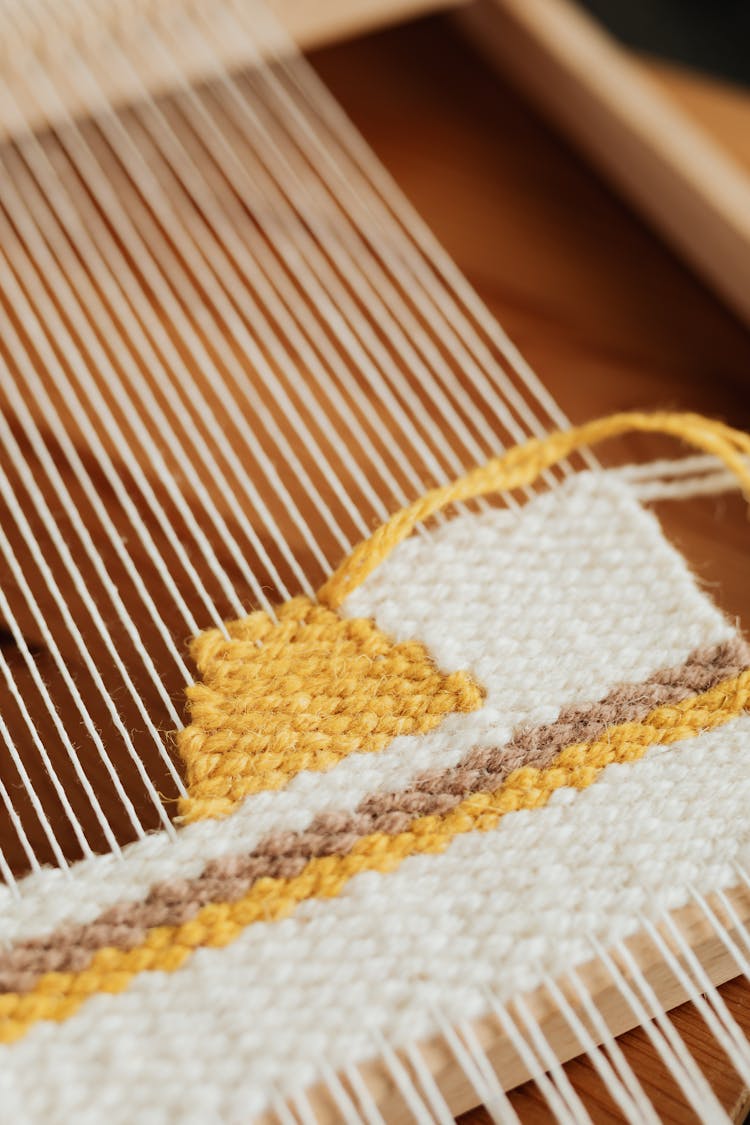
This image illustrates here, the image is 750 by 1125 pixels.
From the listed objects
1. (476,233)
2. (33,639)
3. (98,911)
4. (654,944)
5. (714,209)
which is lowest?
(654,944)

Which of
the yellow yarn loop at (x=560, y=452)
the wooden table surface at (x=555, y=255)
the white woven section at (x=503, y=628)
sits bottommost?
the white woven section at (x=503, y=628)

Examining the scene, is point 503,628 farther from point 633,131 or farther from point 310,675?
point 633,131

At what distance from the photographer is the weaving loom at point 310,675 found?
50 centimetres

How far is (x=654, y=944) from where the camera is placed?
0.53 meters

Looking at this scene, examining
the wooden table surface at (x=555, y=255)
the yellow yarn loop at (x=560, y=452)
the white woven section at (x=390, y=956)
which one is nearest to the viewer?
the white woven section at (x=390, y=956)

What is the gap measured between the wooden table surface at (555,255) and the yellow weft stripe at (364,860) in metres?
0.14

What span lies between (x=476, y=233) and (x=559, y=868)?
22.0 inches

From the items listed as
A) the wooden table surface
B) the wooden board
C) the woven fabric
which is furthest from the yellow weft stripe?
the wooden board

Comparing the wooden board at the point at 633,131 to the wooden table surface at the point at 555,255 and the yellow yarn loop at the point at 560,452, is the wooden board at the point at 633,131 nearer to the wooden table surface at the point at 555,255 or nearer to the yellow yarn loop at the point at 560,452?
the wooden table surface at the point at 555,255

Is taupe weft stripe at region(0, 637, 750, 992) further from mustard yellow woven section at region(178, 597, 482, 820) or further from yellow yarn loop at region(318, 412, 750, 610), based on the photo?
yellow yarn loop at region(318, 412, 750, 610)

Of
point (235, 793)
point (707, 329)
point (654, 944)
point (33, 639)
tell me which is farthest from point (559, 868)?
point (707, 329)

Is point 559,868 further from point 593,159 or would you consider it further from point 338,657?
point 593,159

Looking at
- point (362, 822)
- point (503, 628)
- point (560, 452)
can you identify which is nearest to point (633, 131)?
point (560, 452)

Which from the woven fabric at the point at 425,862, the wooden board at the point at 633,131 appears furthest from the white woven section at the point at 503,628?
the wooden board at the point at 633,131
